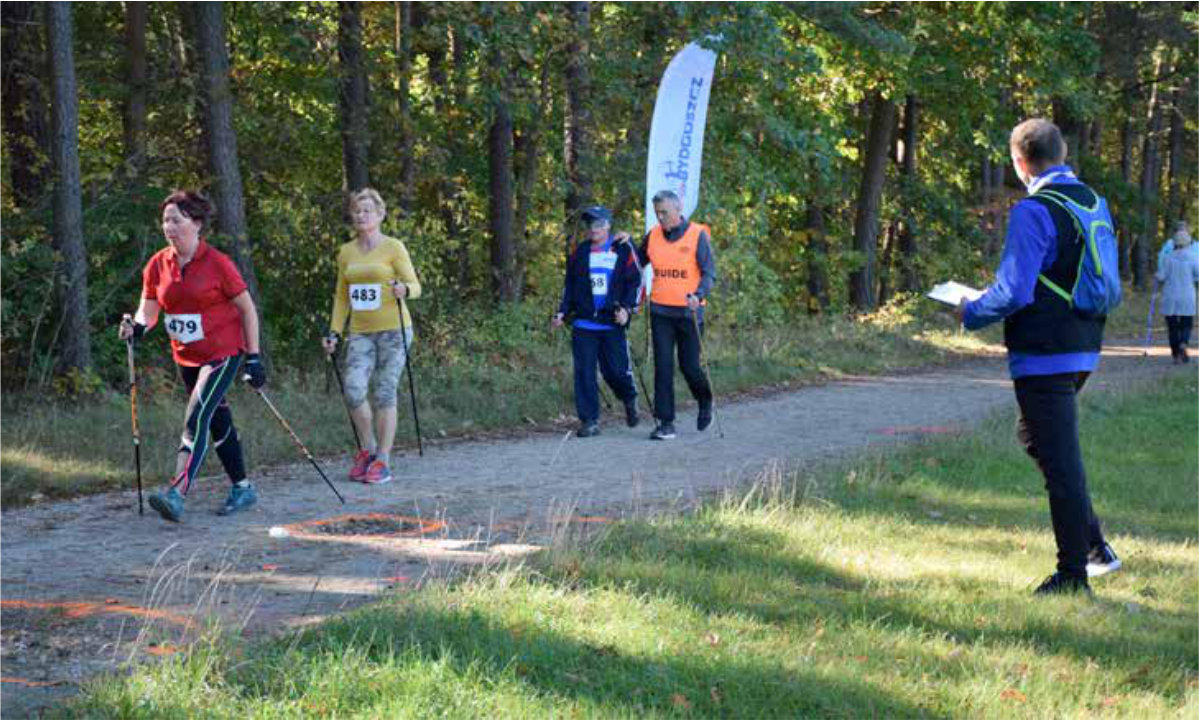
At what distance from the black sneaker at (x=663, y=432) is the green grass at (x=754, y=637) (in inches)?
164

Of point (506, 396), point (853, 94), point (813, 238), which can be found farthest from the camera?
point (813, 238)

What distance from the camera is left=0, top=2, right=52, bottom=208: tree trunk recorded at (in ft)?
57.4

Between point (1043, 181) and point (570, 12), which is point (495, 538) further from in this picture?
point (570, 12)

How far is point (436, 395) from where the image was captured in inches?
565

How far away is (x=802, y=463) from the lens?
1099 centimetres

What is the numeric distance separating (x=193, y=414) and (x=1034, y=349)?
4913 millimetres

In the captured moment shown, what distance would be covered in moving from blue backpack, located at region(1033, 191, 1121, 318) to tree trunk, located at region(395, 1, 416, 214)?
555 inches

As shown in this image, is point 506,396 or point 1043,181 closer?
point 1043,181

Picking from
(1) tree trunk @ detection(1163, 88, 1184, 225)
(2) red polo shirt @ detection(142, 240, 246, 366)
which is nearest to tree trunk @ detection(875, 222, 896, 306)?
(1) tree trunk @ detection(1163, 88, 1184, 225)

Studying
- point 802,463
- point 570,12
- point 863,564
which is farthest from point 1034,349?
point 570,12

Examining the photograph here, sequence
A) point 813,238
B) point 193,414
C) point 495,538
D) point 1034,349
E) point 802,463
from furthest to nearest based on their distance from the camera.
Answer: point 813,238 → point 802,463 → point 193,414 → point 495,538 → point 1034,349

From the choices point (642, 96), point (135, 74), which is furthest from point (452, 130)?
point (135, 74)

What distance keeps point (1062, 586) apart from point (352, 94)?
48.3 ft

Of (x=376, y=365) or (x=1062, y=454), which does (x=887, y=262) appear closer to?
(x=376, y=365)
